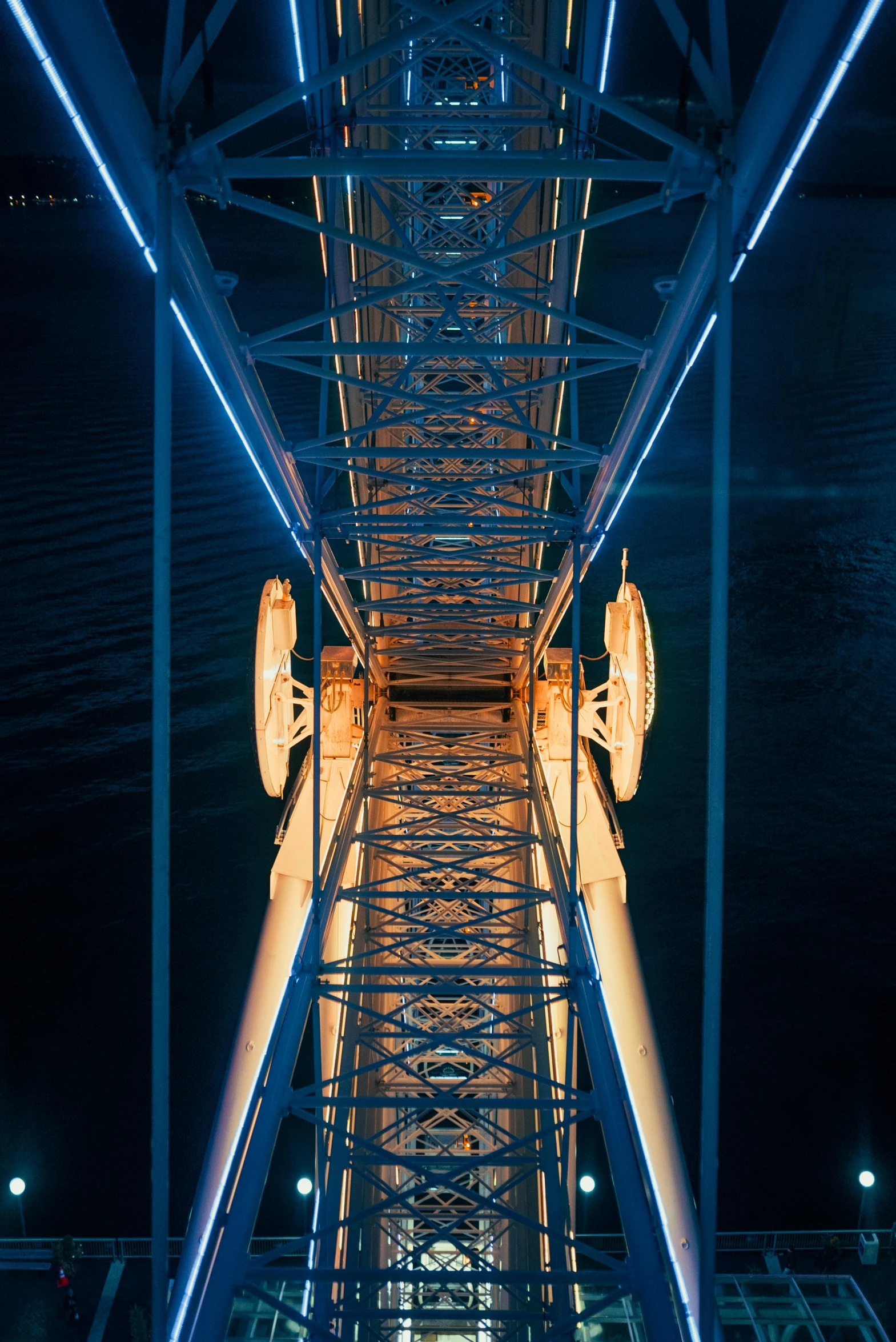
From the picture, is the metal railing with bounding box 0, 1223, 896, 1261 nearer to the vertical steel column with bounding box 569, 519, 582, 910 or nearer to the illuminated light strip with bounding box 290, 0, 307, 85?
the vertical steel column with bounding box 569, 519, 582, 910

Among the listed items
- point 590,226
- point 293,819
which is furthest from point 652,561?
point 590,226

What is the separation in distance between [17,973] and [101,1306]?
5876 millimetres

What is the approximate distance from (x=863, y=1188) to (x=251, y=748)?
11.4 meters

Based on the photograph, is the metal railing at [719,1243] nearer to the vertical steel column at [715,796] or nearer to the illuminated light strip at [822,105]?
the vertical steel column at [715,796]

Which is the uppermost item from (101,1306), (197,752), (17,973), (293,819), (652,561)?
(652,561)

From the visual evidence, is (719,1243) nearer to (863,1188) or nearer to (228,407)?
(863,1188)

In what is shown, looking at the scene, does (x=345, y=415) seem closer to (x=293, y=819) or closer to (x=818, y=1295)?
(x=293, y=819)

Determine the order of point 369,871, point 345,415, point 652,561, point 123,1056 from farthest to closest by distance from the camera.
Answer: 1. point 652,561
2. point 123,1056
3. point 369,871
4. point 345,415

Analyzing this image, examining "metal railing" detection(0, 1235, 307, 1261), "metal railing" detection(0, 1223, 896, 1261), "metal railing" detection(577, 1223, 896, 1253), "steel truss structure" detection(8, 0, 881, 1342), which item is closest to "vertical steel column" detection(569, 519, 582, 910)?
"steel truss structure" detection(8, 0, 881, 1342)

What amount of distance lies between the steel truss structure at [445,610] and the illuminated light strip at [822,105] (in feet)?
0.06

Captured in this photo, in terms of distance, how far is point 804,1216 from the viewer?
52.9 feet

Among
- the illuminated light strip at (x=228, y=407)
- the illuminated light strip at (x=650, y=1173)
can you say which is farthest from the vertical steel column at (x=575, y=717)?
the illuminated light strip at (x=228, y=407)

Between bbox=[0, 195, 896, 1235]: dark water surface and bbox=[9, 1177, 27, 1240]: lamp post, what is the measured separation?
0.37ft

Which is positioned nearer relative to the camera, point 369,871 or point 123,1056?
point 369,871
